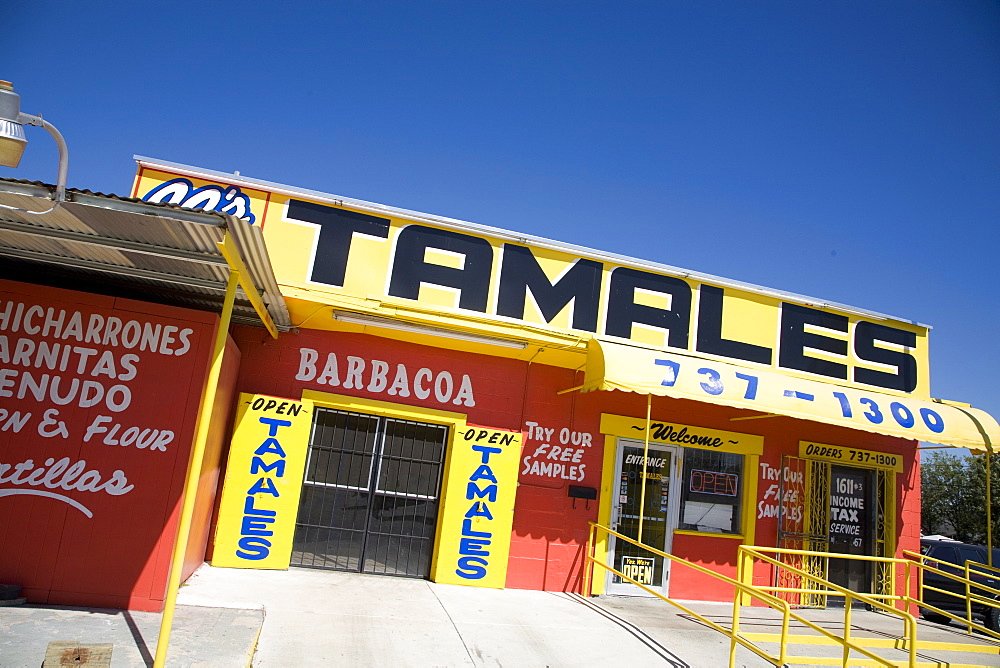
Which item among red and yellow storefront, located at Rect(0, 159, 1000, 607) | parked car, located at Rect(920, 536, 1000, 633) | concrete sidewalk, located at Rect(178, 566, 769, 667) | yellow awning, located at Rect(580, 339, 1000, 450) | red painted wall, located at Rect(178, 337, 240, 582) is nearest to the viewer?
concrete sidewalk, located at Rect(178, 566, 769, 667)

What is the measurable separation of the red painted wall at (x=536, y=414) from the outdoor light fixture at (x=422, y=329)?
636mm

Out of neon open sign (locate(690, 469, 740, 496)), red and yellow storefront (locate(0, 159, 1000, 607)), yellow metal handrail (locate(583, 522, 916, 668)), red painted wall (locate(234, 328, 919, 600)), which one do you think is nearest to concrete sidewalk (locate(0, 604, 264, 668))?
red and yellow storefront (locate(0, 159, 1000, 607))

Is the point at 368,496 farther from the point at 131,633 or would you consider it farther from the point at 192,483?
the point at 192,483

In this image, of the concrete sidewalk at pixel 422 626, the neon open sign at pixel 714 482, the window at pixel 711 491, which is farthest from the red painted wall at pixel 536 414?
the concrete sidewalk at pixel 422 626

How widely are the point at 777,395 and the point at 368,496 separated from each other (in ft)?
18.2

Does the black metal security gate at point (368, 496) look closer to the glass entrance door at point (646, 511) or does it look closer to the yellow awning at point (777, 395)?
the yellow awning at point (777, 395)

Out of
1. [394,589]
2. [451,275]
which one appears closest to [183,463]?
[394,589]

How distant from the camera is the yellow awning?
842cm

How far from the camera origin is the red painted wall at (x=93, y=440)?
→ 21.0 feet

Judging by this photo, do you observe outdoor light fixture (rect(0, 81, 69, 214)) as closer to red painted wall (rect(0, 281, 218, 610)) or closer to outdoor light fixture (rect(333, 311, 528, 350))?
red painted wall (rect(0, 281, 218, 610))

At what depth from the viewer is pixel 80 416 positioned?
6668 mm

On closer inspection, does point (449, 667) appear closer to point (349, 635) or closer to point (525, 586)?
point (349, 635)

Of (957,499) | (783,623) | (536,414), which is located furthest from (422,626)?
(957,499)

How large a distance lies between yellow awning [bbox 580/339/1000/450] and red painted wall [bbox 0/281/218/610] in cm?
472
